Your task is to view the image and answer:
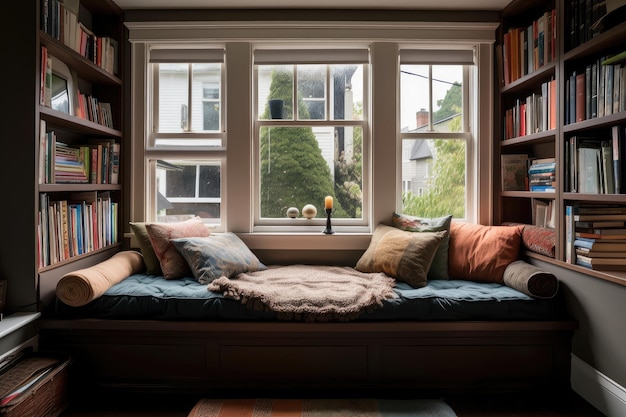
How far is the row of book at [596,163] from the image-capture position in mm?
2006

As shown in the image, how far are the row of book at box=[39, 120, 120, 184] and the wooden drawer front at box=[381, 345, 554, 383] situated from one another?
2.27 m

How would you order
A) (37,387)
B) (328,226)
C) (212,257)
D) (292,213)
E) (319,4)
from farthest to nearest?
(292,213) < (328,226) < (319,4) < (212,257) < (37,387)

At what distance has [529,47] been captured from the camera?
278 centimetres

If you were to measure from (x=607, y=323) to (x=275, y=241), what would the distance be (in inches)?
85.9

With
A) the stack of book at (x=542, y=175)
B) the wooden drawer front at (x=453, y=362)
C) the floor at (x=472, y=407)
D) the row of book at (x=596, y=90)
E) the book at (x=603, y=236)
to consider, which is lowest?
the floor at (x=472, y=407)

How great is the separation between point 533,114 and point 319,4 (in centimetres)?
179

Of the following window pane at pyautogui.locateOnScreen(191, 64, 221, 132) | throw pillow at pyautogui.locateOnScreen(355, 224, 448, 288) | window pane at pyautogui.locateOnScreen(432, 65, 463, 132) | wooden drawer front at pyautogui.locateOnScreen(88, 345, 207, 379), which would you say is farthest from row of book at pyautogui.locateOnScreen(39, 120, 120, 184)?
window pane at pyautogui.locateOnScreen(432, 65, 463, 132)

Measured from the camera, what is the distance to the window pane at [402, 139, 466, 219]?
325 centimetres

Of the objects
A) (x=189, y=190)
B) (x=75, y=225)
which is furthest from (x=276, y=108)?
(x=75, y=225)

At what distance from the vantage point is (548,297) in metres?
2.29

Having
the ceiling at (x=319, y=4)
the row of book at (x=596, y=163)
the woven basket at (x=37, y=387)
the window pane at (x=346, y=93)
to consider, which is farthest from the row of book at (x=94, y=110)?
the row of book at (x=596, y=163)

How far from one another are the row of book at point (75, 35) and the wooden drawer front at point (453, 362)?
277cm

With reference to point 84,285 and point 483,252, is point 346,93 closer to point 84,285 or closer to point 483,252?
point 483,252

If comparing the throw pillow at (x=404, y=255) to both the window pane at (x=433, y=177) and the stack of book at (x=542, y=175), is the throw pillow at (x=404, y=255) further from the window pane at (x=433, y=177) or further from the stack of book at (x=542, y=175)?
the stack of book at (x=542, y=175)
